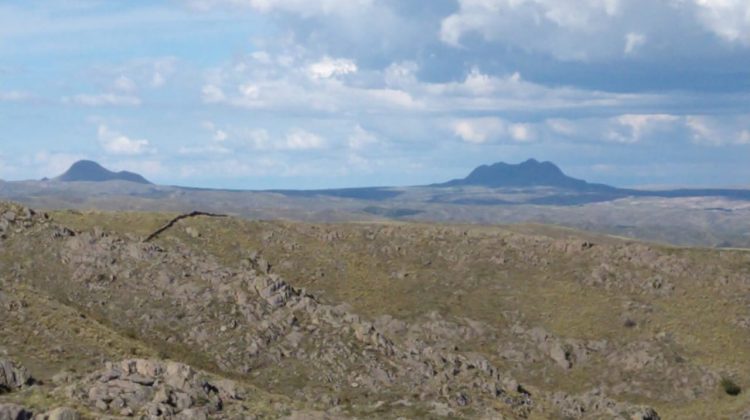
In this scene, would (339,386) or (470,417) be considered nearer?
(470,417)

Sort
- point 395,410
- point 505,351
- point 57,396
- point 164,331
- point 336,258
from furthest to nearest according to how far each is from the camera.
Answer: point 336,258 < point 505,351 < point 164,331 < point 395,410 < point 57,396

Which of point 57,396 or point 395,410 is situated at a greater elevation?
point 57,396

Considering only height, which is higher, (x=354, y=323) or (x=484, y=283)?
(x=354, y=323)

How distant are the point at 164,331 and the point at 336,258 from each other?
36.4 meters

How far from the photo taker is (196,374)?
4981cm

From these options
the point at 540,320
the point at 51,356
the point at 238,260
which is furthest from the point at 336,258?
the point at 51,356

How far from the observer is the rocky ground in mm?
56969

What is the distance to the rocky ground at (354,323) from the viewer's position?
57.0 metres

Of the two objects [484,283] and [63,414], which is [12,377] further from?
[484,283]

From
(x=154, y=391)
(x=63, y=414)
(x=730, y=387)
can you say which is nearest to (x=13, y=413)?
(x=63, y=414)

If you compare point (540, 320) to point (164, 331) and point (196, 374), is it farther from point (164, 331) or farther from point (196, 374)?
point (196, 374)

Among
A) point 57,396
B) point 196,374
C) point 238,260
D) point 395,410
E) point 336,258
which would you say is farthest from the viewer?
point 336,258

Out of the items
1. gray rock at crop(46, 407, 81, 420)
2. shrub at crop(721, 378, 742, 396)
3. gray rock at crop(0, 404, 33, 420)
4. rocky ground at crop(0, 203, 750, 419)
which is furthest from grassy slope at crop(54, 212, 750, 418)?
gray rock at crop(0, 404, 33, 420)

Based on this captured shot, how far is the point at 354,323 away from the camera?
77688 millimetres
